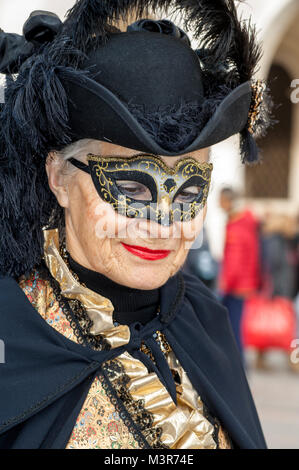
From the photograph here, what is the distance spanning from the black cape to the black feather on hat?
0.59 feet

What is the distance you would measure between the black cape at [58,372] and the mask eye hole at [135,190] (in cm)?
36

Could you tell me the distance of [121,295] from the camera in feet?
5.22

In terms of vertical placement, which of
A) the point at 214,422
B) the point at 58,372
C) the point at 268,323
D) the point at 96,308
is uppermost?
the point at 96,308

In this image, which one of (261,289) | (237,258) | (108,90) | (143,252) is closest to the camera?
(108,90)

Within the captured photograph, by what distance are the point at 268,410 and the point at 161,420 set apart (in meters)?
3.21

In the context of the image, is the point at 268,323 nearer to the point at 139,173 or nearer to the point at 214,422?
the point at 214,422

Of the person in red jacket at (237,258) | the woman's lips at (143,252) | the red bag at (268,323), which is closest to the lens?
the woman's lips at (143,252)

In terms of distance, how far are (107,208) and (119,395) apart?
0.47 m

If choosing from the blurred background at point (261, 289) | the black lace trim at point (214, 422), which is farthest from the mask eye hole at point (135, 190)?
the blurred background at point (261, 289)

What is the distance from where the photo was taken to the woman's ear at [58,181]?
1.55 meters

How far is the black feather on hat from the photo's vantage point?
4.58ft

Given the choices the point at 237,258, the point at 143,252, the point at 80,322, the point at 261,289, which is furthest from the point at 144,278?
the point at 261,289

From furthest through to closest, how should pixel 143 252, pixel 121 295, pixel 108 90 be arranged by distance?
pixel 121 295 < pixel 143 252 < pixel 108 90

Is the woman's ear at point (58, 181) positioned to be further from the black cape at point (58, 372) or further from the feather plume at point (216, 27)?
the feather plume at point (216, 27)
